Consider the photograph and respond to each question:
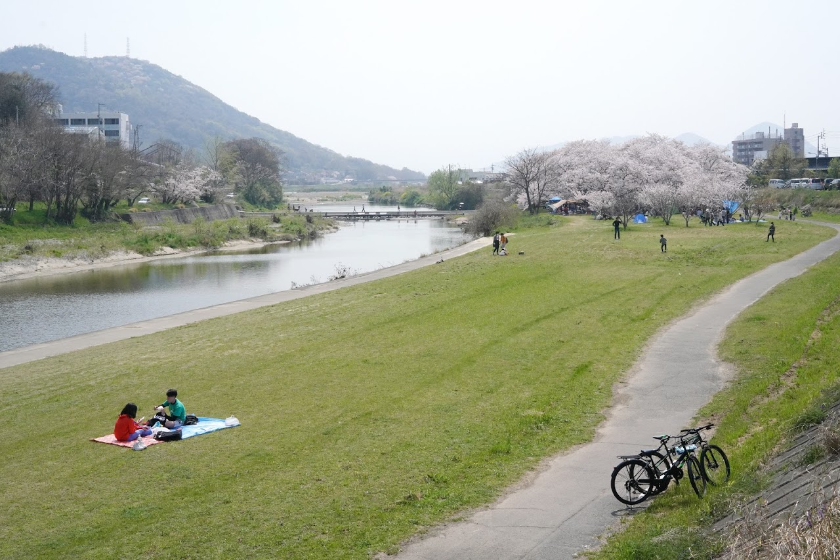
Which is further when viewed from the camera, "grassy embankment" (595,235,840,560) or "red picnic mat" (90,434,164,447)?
"red picnic mat" (90,434,164,447)

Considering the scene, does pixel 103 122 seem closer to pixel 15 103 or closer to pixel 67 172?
pixel 15 103

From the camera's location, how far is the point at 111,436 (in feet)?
45.6

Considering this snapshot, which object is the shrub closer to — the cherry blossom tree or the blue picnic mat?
the cherry blossom tree

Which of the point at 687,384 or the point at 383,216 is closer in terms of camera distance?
the point at 687,384

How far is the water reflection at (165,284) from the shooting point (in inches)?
1334

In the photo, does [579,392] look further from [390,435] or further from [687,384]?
[390,435]

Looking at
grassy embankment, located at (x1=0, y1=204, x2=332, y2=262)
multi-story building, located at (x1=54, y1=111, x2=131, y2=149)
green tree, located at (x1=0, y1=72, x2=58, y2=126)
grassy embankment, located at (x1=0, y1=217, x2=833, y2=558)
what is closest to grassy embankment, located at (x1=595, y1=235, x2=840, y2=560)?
grassy embankment, located at (x1=0, y1=217, x2=833, y2=558)

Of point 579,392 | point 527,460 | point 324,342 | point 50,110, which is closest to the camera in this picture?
point 527,460

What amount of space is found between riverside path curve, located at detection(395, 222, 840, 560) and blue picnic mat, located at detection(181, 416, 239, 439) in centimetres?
599

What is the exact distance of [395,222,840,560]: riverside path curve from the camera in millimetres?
8922

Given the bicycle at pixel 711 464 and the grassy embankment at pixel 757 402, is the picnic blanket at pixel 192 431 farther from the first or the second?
the bicycle at pixel 711 464

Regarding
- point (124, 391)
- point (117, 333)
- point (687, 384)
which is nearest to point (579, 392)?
point (687, 384)

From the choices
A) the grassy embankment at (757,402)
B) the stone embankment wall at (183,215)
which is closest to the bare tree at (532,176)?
the stone embankment wall at (183,215)

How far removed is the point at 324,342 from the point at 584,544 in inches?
550
